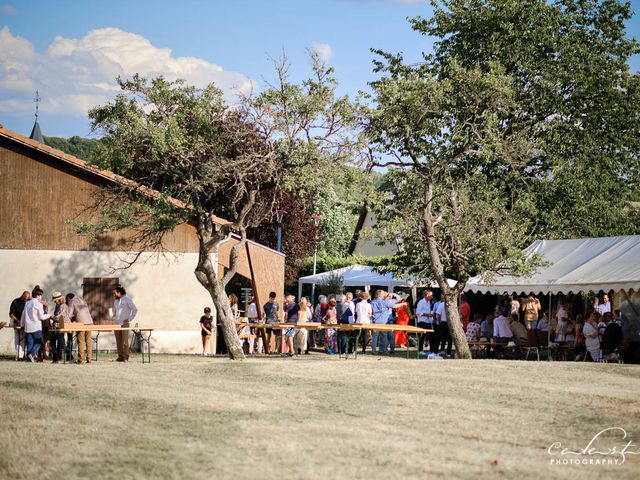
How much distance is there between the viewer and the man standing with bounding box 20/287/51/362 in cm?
1914

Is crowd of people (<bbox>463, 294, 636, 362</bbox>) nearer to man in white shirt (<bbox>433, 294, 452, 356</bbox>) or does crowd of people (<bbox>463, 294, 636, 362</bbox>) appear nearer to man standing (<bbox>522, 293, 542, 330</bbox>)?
man standing (<bbox>522, 293, 542, 330</bbox>)

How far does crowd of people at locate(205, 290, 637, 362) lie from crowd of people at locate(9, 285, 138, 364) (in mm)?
3679

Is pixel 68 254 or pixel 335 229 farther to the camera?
pixel 335 229

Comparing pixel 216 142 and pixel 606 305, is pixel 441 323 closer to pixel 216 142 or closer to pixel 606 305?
pixel 606 305

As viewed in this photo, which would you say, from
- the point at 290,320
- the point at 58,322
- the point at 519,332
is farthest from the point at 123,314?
the point at 519,332

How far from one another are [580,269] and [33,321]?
1269 cm

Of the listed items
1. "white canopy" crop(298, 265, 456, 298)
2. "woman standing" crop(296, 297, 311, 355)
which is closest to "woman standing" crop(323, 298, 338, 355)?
"woman standing" crop(296, 297, 311, 355)

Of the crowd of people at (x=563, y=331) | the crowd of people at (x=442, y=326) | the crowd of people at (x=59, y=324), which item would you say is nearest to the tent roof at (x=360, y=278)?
the crowd of people at (x=442, y=326)

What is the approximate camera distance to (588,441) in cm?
955

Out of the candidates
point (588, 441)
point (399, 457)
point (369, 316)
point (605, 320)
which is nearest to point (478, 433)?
point (588, 441)

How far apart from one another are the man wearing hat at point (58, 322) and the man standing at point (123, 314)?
107 centimetres

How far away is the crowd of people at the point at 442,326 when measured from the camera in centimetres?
2089

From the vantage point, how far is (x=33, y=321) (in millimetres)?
19141

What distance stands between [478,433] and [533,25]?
836 inches
